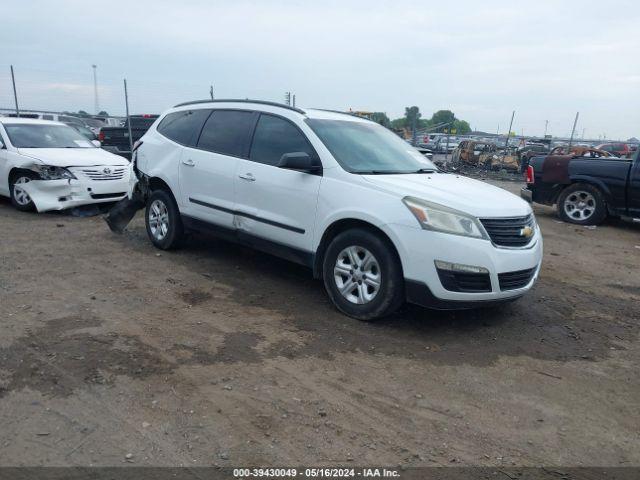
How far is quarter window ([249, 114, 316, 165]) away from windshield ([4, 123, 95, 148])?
5.50 meters

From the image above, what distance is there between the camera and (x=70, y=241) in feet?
23.5

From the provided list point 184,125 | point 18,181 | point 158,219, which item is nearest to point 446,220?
point 184,125

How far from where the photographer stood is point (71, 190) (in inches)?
340

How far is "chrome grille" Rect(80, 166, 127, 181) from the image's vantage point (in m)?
8.74

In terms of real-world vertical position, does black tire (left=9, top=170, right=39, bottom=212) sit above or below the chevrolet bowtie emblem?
below

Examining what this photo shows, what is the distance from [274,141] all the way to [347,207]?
1.29 m

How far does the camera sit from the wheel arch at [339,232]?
4469 mm

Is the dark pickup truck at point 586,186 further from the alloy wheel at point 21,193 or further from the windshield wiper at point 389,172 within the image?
the alloy wheel at point 21,193

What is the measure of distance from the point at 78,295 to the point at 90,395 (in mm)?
1962

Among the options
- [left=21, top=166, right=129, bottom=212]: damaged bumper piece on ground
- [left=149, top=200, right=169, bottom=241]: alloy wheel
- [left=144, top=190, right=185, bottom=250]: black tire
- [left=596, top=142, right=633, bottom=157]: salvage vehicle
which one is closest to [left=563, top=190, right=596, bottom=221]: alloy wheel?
[left=144, top=190, right=185, bottom=250]: black tire

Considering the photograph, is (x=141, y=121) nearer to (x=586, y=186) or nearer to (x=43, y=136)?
(x=43, y=136)

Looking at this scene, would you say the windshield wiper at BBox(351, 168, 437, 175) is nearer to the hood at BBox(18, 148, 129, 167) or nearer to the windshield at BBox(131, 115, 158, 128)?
the hood at BBox(18, 148, 129, 167)

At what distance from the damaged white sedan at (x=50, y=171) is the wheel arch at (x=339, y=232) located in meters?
5.44

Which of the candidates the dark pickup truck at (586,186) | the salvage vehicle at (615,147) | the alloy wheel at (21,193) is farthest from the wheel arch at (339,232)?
the salvage vehicle at (615,147)
